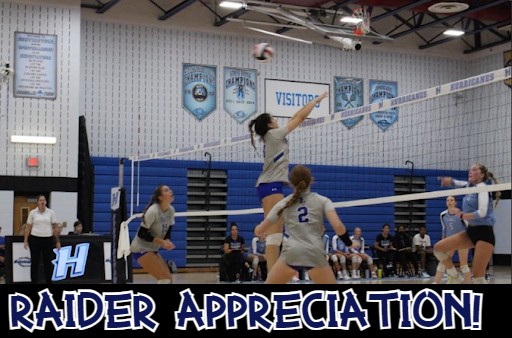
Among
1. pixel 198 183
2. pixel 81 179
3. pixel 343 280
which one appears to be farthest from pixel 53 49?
pixel 343 280

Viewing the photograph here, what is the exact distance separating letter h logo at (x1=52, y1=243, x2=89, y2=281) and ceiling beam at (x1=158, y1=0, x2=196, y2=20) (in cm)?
761

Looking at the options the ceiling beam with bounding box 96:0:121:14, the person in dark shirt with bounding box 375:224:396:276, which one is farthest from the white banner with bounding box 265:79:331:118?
the ceiling beam with bounding box 96:0:121:14

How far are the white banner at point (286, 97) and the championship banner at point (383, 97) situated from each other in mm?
1851

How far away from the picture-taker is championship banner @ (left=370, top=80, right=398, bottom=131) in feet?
78.4

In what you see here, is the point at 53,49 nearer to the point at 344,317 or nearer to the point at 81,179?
the point at 81,179

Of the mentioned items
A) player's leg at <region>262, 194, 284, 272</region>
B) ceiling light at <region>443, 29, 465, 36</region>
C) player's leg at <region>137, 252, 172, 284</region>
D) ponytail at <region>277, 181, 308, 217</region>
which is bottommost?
player's leg at <region>137, 252, 172, 284</region>

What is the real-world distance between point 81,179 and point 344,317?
15.7 metres

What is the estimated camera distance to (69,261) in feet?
49.7

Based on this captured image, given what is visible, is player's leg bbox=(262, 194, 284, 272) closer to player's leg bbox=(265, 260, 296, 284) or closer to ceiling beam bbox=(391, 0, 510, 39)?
player's leg bbox=(265, 260, 296, 284)

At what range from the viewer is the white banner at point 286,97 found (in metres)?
22.5

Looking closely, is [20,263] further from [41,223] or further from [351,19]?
[351,19]

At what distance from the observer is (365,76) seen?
24156mm

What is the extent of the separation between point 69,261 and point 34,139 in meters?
5.11

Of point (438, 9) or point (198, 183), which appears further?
point (198, 183)
